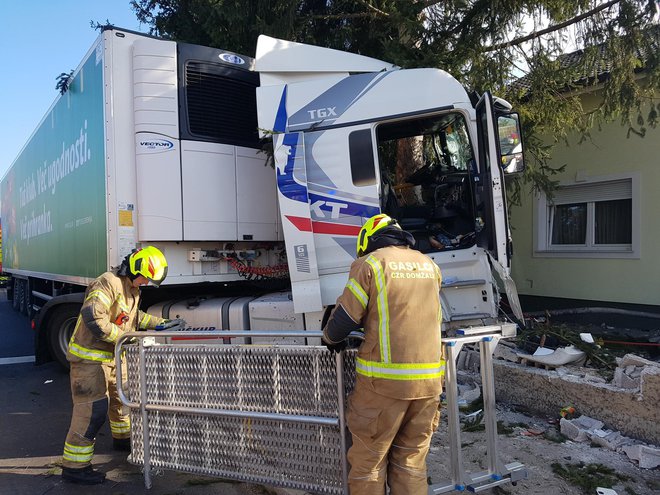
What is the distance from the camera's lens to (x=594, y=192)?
24.7ft

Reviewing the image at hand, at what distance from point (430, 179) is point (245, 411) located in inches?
113

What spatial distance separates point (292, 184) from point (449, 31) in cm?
292

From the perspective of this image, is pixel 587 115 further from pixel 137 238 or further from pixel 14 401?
pixel 14 401

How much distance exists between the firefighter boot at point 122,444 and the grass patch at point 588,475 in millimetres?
3286

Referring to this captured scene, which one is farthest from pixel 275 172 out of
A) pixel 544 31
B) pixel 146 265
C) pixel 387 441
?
pixel 544 31

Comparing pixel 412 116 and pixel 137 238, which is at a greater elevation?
pixel 412 116

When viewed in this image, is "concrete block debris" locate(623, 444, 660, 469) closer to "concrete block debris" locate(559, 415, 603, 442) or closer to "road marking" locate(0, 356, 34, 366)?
"concrete block debris" locate(559, 415, 603, 442)

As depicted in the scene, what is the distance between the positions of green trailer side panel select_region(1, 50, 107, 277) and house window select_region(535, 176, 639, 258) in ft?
18.2

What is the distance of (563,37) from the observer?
5559 mm

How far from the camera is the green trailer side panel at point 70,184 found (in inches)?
188

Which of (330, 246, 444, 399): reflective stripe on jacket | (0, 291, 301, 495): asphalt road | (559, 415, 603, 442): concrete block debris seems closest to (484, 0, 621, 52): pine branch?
(559, 415, 603, 442): concrete block debris

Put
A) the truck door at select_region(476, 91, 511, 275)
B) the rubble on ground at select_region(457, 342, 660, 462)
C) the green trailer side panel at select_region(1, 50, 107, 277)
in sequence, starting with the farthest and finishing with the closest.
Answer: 1. the green trailer side panel at select_region(1, 50, 107, 277)
2. the truck door at select_region(476, 91, 511, 275)
3. the rubble on ground at select_region(457, 342, 660, 462)

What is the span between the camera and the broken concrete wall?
148 inches

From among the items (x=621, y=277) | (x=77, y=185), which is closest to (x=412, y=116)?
(x=77, y=185)
